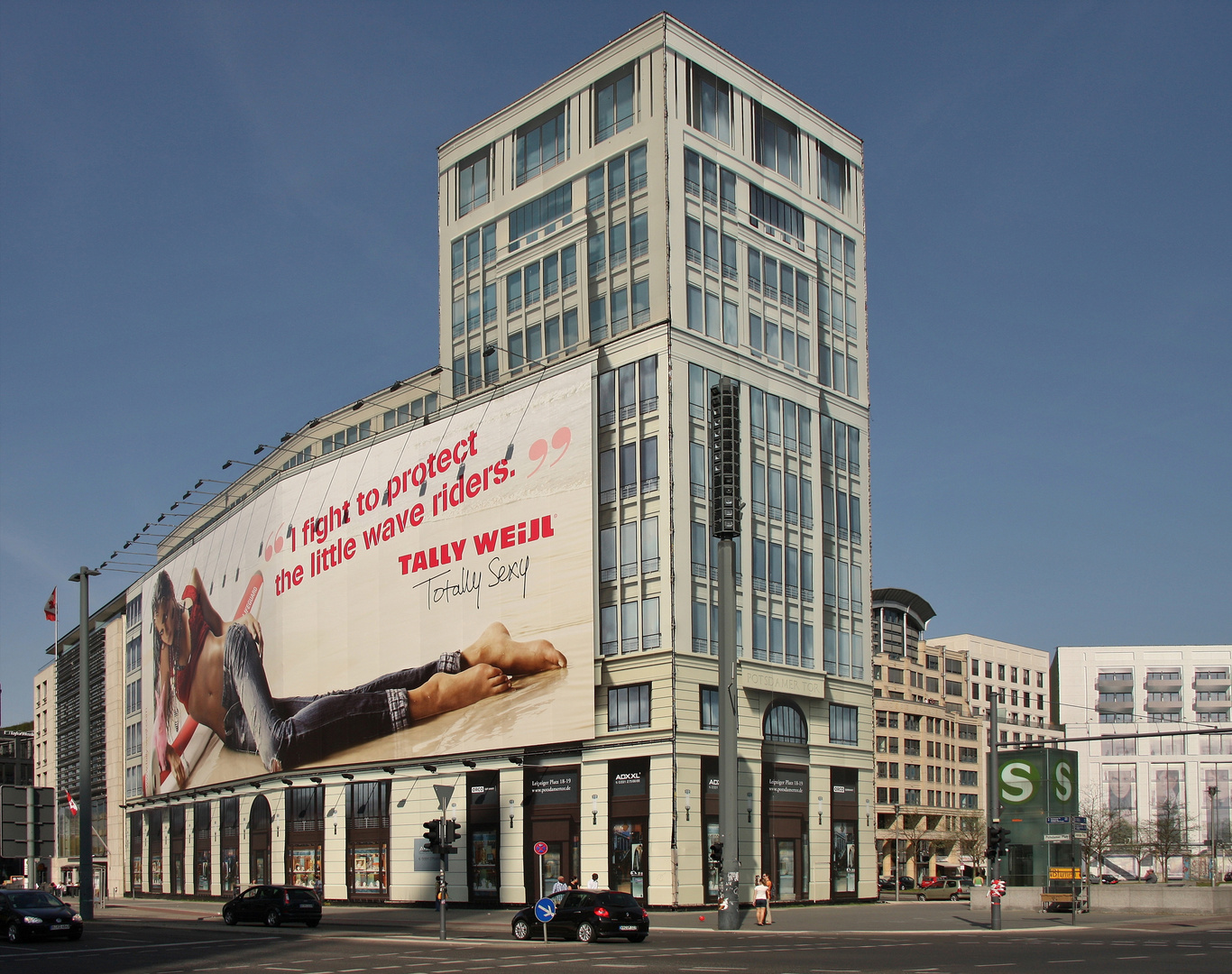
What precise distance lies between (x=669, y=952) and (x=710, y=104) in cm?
4591

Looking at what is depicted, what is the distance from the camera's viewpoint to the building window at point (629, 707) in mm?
57656

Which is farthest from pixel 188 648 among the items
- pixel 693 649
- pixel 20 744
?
pixel 20 744

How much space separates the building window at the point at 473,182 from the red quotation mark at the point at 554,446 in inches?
723

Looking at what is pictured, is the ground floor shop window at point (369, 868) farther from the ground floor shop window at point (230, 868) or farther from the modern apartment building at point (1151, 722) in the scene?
the modern apartment building at point (1151, 722)

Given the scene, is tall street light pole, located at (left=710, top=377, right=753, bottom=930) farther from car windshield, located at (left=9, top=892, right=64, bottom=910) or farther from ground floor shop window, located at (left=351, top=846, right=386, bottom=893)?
ground floor shop window, located at (left=351, top=846, right=386, bottom=893)

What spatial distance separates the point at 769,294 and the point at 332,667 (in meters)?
33.7

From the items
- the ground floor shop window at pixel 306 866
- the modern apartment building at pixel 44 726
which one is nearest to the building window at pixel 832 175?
the ground floor shop window at pixel 306 866

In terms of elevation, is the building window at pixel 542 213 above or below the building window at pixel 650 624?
above

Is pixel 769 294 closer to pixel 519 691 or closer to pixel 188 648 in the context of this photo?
pixel 519 691

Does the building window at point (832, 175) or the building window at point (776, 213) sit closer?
the building window at point (776, 213)

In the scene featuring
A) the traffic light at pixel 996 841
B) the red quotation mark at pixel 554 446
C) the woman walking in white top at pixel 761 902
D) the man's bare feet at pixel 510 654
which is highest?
Result: the red quotation mark at pixel 554 446

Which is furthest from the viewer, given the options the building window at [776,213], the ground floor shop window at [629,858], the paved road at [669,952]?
the building window at [776,213]

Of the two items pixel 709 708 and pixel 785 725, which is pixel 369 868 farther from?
pixel 785 725

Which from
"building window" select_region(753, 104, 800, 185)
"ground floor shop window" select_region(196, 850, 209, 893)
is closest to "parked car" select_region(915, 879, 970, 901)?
"building window" select_region(753, 104, 800, 185)
